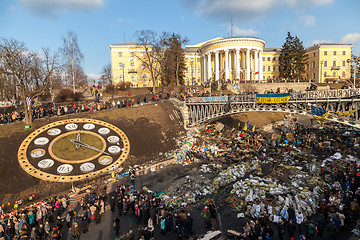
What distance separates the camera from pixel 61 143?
28.9m

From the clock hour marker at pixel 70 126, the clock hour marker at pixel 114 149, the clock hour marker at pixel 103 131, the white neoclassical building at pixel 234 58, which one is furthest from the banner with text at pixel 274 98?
the white neoclassical building at pixel 234 58

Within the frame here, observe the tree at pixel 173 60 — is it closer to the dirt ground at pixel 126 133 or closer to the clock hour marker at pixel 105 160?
the dirt ground at pixel 126 133

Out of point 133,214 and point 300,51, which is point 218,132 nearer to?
point 133,214

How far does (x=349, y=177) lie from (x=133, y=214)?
55.2 ft

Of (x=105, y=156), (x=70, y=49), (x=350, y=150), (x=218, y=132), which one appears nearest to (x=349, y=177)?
(x=350, y=150)

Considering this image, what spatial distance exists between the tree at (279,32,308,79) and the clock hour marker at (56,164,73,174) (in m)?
75.0

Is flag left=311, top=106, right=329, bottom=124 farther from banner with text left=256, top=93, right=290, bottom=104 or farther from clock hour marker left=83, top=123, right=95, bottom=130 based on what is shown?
clock hour marker left=83, top=123, right=95, bottom=130

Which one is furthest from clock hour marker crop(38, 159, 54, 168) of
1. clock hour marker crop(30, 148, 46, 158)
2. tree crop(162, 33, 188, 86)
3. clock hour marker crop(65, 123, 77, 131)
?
tree crop(162, 33, 188, 86)

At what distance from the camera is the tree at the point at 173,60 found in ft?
227

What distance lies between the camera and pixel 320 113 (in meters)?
23.9

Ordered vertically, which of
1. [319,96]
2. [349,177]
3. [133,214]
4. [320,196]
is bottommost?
[133,214]

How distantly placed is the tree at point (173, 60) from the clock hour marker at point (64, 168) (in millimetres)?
47356

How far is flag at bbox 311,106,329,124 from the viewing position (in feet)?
76.3

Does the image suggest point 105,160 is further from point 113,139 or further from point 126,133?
point 126,133
